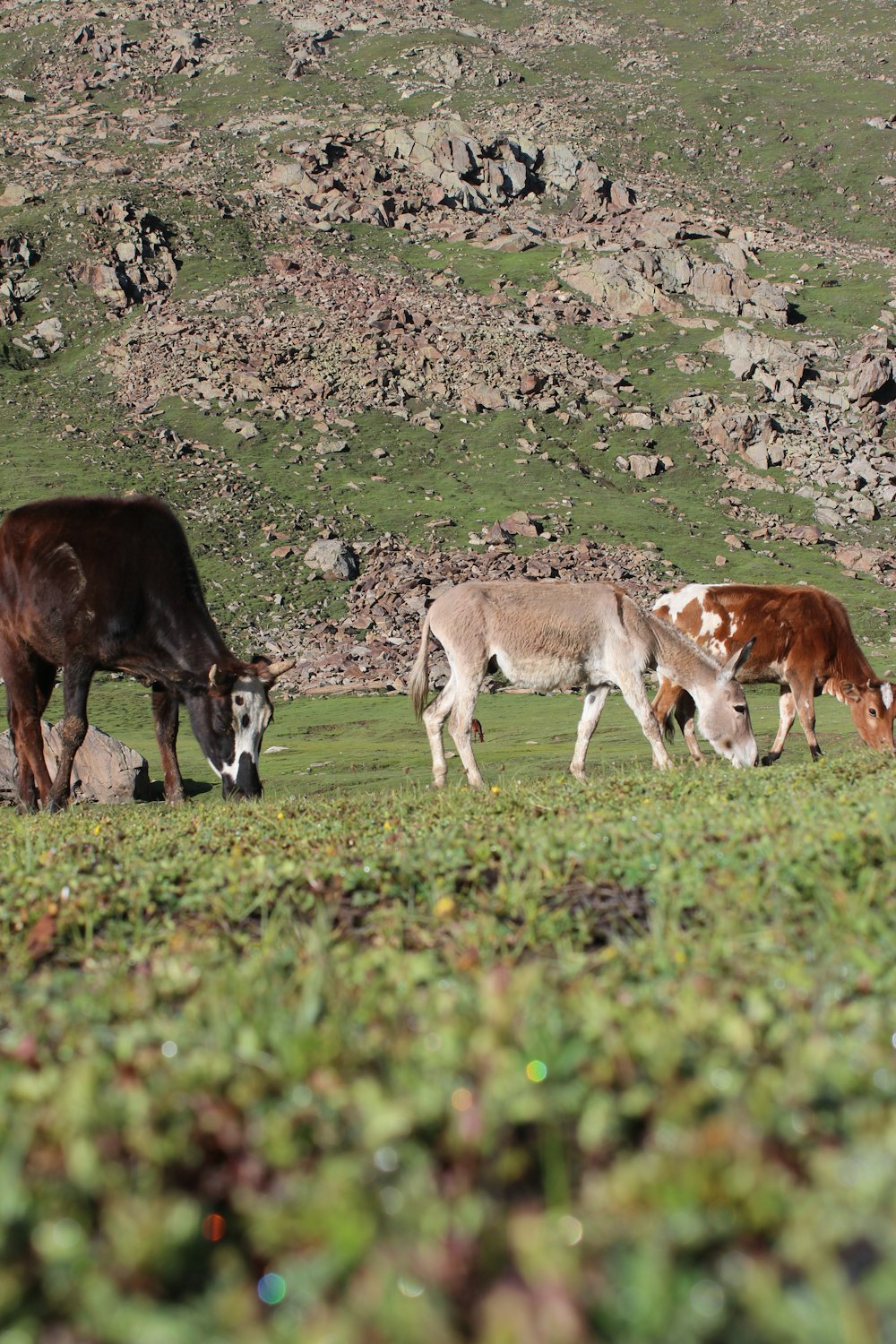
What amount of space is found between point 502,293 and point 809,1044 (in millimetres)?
99623

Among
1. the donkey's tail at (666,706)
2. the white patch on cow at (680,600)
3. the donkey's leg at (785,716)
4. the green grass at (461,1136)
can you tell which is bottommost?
the donkey's leg at (785,716)

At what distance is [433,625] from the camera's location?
1716cm

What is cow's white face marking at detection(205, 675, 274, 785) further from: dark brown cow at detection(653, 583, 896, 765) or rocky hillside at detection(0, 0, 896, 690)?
rocky hillside at detection(0, 0, 896, 690)

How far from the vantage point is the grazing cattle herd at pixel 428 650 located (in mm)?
13773

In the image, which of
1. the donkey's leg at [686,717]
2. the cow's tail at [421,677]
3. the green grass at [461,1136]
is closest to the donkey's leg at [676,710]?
the donkey's leg at [686,717]

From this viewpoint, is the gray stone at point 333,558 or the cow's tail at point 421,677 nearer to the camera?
the cow's tail at point 421,677

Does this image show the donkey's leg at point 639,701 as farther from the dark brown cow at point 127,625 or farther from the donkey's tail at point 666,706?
the dark brown cow at point 127,625

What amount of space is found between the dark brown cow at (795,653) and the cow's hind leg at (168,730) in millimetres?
9027

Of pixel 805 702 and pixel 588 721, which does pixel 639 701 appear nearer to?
pixel 588 721

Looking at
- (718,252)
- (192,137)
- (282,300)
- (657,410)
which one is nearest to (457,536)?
(657,410)

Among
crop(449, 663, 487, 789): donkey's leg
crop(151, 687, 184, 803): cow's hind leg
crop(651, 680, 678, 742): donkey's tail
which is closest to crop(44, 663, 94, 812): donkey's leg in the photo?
crop(151, 687, 184, 803): cow's hind leg

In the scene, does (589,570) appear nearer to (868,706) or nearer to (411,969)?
(868,706)

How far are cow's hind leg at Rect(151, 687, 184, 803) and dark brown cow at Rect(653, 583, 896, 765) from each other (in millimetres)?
9027

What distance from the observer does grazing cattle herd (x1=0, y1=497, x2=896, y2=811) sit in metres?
13.8
